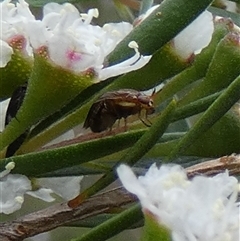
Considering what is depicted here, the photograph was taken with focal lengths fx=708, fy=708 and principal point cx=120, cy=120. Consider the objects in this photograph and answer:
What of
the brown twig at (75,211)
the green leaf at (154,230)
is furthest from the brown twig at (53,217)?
the green leaf at (154,230)

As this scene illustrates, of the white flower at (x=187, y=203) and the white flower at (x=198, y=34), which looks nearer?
the white flower at (x=187, y=203)

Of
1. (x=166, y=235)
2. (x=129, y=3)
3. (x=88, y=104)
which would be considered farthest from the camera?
(x=129, y=3)

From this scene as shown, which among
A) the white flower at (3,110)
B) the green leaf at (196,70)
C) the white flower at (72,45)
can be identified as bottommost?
the white flower at (3,110)

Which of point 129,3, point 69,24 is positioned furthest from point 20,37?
point 129,3

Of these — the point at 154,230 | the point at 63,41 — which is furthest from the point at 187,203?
the point at 63,41

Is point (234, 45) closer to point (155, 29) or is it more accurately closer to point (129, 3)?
point (155, 29)

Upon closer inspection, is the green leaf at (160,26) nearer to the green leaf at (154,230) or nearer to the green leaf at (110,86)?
the green leaf at (110,86)

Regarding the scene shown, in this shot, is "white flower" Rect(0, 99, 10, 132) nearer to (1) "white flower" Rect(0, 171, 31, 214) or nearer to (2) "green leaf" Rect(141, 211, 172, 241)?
(1) "white flower" Rect(0, 171, 31, 214)
